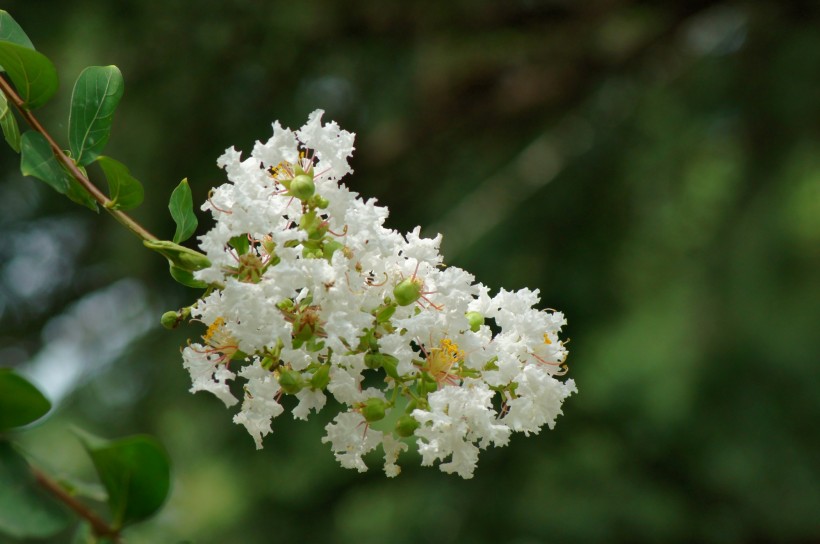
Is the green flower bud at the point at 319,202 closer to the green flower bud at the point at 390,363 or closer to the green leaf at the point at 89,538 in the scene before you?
the green flower bud at the point at 390,363

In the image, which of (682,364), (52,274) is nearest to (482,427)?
(682,364)

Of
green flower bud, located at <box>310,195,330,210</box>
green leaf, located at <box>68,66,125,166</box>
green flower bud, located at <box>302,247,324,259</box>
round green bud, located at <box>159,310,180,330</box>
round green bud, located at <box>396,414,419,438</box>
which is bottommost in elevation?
round green bud, located at <box>396,414,419,438</box>

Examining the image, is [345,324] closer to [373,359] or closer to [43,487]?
[373,359]

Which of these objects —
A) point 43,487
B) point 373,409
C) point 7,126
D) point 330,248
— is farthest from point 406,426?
point 7,126

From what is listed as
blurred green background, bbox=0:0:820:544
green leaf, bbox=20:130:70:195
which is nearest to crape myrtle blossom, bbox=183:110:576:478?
green leaf, bbox=20:130:70:195

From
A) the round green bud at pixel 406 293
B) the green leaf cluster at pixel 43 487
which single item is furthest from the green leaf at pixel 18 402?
the round green bud at pixel 406 293

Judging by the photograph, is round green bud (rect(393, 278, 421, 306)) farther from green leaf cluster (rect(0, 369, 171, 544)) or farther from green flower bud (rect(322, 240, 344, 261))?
green leaf cluster (rect(0, 369, 171, 544))
